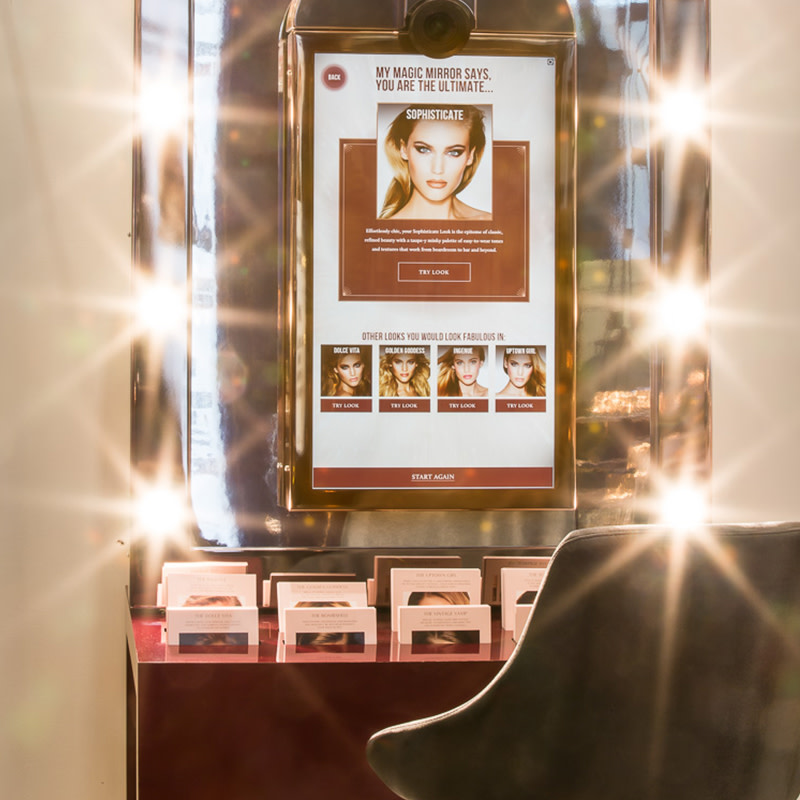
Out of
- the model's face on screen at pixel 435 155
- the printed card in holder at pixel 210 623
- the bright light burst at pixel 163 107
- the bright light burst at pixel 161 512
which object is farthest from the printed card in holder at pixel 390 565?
the bright light burst at pixel 163 107

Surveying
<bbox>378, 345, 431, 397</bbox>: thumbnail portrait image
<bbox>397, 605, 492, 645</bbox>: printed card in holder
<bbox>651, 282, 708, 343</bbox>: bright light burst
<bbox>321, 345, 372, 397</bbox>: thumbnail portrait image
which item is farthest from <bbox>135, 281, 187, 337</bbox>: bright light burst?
<bbox>651, 282, 708, 343</bbox>: bright light burst

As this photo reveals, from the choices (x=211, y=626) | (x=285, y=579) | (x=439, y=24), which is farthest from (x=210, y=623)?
(x=439, y=24)

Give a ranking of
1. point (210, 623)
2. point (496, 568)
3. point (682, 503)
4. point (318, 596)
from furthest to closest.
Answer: point (682, 503) → point (496, 568) → point (318, 596) → point (210, 623)

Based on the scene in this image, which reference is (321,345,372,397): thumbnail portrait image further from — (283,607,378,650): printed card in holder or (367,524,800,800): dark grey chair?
(367,524,800,800): dark grey chair

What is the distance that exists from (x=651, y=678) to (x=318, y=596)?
2.78 ft

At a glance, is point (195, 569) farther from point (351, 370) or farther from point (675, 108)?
point (675, 108)

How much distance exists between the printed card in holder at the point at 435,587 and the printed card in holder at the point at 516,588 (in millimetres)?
59

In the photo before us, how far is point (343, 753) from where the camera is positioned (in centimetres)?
158

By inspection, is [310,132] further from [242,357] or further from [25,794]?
[25,794]

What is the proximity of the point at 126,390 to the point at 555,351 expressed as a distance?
1070 mm

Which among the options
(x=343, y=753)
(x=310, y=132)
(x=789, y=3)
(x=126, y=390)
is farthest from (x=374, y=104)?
(x=343, y=753)

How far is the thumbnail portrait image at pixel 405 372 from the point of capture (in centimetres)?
217

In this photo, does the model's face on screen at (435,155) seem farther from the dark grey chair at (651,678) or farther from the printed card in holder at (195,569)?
the dark grey chair at (651,678)

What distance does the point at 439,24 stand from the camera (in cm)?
210
